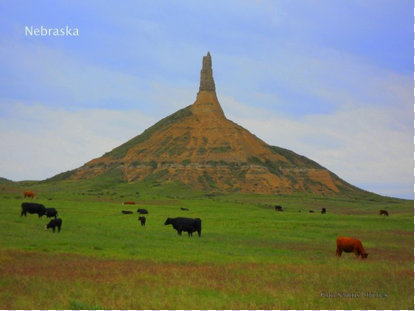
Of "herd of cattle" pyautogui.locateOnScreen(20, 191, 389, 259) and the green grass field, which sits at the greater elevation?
"herd of cattle" pyautogui.locateOnScreen(20, 191, 389, 259)

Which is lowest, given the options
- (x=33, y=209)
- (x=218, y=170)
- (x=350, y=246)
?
(x=350, y=246)

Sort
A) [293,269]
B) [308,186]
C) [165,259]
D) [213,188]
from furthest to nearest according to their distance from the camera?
1. [308,186]
2. [213,188]
3. [165,259]
4. [293,269]

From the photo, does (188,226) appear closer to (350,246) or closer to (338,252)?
(338,252)

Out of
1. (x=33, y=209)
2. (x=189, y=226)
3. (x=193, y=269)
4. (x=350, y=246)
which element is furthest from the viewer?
(x=33, y=209)

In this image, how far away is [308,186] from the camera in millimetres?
188250

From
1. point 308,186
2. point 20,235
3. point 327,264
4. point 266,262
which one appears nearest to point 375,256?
point 327,264

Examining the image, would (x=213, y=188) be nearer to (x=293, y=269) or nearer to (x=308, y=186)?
(x=308, y=186)

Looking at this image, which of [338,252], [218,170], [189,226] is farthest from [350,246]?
[218,170]

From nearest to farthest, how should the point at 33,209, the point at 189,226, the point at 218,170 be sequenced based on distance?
the point at 189,226 → the point at 33,209 → the point at 218,170

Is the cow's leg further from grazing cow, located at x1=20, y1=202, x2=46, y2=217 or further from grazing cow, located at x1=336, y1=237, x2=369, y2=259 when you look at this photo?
grazing cow, located at x1=20, y1=202, x2=46, y2=217

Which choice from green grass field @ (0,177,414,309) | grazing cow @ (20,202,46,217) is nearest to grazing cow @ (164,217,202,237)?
green grass field @ (0,177,414,309)

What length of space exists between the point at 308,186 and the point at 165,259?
165864 mm

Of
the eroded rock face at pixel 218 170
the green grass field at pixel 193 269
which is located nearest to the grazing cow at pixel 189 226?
the green grass field at pixel 193 269

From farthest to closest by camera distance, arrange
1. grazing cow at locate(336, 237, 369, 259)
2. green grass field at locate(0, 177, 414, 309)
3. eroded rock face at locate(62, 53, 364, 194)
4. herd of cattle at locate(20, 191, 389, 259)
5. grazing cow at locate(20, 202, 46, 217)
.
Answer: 1. eroded rock face at locate(62, 53, 364, 194)
2. grazing cow at locate(20, 202, 46, 217)
3. herd of cattle at locate(20, 191, 389, 259)
4. grazing cow at locate(336, 237, 369, 259)
5. green grass field at locate(0, 177, 414, 309)
